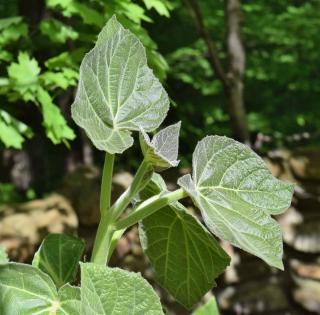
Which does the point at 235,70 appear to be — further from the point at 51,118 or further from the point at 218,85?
the point at 51,118

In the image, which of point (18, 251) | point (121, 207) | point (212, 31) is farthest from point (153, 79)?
point (212, 31)

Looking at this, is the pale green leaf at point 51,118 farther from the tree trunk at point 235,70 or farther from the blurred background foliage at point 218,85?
the blurred background foliage at point 218,85

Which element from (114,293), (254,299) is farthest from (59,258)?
(254,299)

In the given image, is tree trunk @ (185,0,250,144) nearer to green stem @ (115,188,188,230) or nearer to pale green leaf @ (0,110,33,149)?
pale green leaf @ (0,110,33,149)

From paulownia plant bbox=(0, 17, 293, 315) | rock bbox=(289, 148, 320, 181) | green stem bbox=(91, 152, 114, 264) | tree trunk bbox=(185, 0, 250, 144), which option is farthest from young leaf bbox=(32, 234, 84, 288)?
rock bbox=(289, 148, 320, 181)

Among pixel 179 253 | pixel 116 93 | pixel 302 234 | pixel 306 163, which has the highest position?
pixel 116 93
